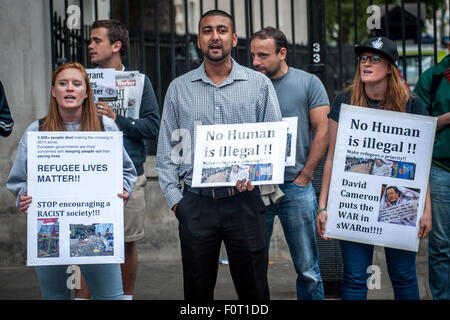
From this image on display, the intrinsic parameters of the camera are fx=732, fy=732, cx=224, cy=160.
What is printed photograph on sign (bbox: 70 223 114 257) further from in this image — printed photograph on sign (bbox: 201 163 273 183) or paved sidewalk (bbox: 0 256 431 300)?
paved sidewalk (bbox: 0 256 431 300)

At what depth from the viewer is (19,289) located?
256 inches

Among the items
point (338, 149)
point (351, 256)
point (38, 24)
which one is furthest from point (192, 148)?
point (38, 24)

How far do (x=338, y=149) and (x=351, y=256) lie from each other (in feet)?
2.09

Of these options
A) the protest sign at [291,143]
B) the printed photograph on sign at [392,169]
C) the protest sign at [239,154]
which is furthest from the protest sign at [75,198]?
the printed photograph on sign at [392,169]

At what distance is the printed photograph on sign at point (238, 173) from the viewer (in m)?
4.10

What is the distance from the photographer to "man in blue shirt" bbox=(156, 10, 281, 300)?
4.21 meters

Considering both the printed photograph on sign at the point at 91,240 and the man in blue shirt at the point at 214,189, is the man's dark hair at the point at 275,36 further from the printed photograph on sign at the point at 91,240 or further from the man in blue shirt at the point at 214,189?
the printed photograph on sign at the point at 91,240

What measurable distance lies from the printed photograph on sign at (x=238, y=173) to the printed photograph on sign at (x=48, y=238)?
0.88 m

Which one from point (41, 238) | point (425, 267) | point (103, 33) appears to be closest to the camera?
point (41, 238)

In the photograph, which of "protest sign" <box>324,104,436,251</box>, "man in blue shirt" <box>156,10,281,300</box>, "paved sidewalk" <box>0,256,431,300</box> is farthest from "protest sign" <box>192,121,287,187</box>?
"paved sidewalk" <box>0,256,431,300</box>

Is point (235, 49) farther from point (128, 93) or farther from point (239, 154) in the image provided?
point (239, 154)

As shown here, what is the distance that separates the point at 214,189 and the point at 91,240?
0.75 m

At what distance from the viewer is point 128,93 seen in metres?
5.13
